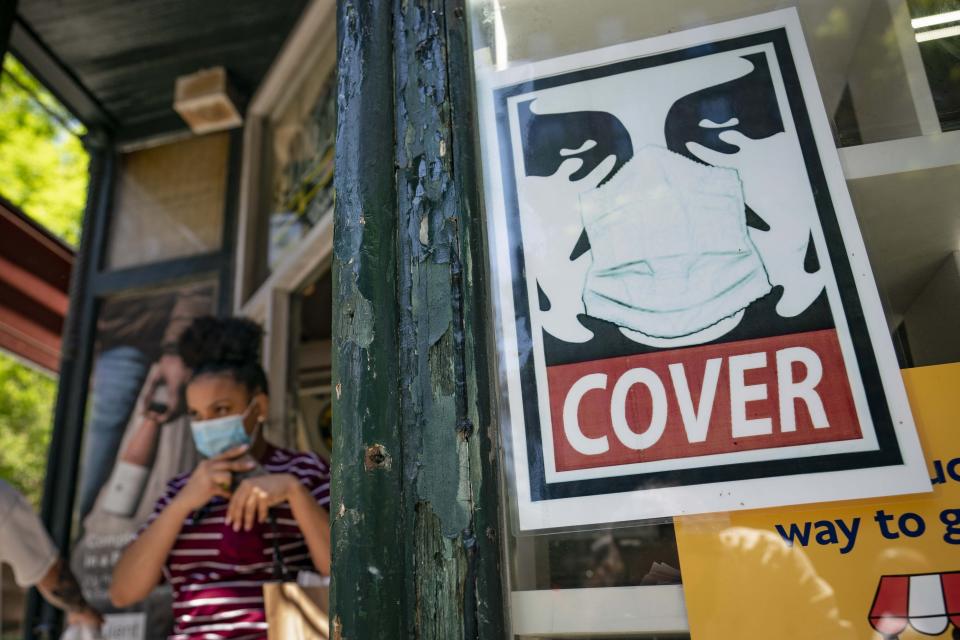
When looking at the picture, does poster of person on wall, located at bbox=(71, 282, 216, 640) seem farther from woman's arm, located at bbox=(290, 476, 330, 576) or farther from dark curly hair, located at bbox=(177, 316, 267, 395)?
woman's arm, located at bbox=(290, 476, 330, 576)

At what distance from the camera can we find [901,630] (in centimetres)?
86

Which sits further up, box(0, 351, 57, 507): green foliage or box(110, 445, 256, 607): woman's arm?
box(0, 351, 57, 507): green foliage

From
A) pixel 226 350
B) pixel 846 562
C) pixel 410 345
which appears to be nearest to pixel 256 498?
pixel 226 350

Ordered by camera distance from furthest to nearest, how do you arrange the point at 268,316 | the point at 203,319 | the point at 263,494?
the point at 268,316
the point at 203,319
the point at 263,494

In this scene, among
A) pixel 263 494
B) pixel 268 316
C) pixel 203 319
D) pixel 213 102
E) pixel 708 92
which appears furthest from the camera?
pixel 213 102

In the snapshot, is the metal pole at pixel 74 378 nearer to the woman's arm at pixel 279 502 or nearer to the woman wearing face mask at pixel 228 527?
the woman wearing face mask at pixel 228 527

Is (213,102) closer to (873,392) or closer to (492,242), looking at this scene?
(492,242)

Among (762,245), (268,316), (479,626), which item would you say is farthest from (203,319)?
(762,245)

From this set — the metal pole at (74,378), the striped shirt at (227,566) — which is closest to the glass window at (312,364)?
the striped shirt at (227,566)

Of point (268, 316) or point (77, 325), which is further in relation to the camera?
point (77, 325)

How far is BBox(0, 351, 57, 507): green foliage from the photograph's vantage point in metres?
11.2

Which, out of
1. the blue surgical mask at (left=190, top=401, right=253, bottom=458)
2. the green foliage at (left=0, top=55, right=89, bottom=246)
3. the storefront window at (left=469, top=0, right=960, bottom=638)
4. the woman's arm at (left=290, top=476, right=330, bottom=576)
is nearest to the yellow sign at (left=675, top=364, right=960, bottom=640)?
the storefront window at (left=469, top=0, right=960, bottom=638)

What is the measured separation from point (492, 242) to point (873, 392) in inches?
23.3

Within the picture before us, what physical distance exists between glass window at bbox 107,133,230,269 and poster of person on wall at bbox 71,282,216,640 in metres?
0.23
